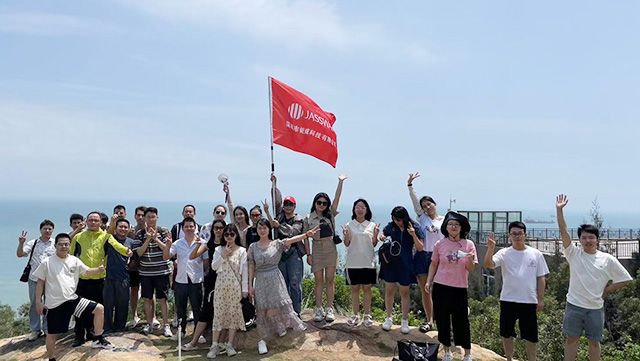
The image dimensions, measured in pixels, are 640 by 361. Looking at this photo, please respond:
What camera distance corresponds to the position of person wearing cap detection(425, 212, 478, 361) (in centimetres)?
677

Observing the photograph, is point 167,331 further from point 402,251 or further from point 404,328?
point 402,251

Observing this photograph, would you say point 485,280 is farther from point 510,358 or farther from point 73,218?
point 73,218

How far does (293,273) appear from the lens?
8.27 metres

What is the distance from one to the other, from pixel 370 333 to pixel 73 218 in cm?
536

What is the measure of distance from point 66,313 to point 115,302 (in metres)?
1.26

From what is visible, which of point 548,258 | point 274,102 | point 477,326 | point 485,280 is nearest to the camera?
point 274,102

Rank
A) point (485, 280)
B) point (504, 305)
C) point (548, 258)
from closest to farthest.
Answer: point (504, 305), point (548, 258), point (485, 280)

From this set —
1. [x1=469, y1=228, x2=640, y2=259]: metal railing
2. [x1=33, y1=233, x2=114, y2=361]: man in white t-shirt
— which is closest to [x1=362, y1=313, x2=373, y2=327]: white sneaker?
[x1=33, y1=233, x2=114, y2=361]: man in white t-shirt

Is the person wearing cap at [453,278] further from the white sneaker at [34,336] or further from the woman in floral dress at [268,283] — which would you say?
the white sneaker at [34,336]

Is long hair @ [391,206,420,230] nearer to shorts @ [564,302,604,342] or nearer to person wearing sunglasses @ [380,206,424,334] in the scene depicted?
person wearing sunglasses @ [380,206,424,334]

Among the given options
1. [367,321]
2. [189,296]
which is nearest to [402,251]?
[367,321]

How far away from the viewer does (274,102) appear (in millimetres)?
9344

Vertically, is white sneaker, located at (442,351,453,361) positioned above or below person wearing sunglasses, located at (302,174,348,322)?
below

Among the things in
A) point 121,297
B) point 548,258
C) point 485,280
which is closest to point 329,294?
point 121,297
